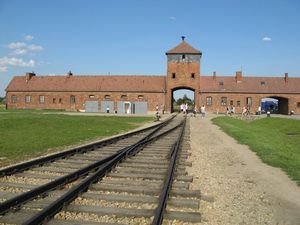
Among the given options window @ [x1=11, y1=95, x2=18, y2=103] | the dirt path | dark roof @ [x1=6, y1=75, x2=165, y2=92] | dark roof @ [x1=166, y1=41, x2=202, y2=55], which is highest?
dark roof @ [x1=166, y1=41, x2=202, y2=55]

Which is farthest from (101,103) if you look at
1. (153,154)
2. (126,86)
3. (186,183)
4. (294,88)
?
(186,183)

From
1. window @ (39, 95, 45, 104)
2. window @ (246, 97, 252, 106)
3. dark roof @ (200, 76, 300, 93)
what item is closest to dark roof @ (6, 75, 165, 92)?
window @ (39, 95, 45, 104)

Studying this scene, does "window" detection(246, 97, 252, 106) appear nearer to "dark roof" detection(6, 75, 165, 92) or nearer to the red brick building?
the red brick building

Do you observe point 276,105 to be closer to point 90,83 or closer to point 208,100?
point 208,100

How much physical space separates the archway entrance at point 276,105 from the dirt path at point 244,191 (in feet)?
186

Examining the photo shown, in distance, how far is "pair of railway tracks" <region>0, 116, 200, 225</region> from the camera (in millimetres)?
5004

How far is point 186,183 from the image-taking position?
7.37 meters

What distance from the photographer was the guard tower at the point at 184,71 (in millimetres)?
63781

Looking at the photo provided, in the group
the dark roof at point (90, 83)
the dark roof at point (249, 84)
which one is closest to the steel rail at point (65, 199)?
the dark roof at point (90, 83)

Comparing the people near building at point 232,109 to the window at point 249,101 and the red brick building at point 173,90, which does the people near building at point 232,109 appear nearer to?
the red brick building at point 173,90

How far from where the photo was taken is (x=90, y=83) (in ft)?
221

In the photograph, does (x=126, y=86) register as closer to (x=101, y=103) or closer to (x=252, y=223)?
(x=101, y=103)

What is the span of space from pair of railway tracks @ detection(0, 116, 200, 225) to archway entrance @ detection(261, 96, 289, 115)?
5960cm

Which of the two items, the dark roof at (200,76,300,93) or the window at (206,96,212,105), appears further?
the dark roof at (200,76,300,93)
